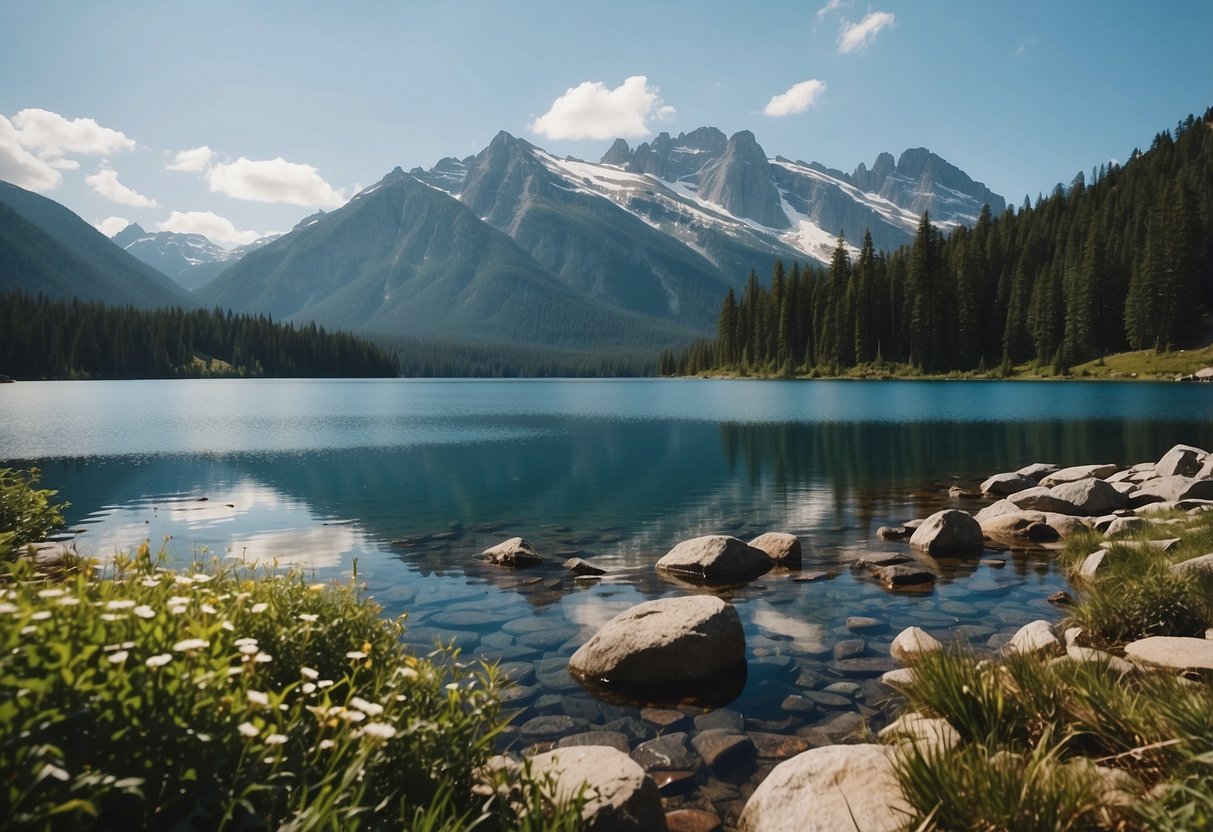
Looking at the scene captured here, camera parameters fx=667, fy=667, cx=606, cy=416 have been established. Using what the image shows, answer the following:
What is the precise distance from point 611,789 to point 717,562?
1148cm

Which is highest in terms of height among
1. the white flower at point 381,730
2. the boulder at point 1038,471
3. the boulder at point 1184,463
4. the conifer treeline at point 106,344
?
the conifer treeline at point 106,344

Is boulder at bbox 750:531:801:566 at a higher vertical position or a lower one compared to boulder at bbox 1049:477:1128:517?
lower

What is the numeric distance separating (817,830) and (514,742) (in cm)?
434

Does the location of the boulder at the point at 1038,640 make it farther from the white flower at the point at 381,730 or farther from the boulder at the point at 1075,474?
the boulder at the point at 1075,474

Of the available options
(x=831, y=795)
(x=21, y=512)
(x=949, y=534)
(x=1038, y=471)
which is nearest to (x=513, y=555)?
(x=21, y=512)

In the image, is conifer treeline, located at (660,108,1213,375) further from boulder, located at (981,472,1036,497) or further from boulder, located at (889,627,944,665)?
boulder, located at (889,627,944,665)

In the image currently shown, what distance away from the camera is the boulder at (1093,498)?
22.2m

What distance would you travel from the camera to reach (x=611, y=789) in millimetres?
6016

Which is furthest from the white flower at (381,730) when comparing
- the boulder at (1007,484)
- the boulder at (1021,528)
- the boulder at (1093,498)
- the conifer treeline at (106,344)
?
the conifer treeline at (106,344)

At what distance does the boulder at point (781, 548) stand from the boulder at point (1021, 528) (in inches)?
269

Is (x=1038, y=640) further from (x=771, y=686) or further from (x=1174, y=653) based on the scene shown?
(x=771, y=686)

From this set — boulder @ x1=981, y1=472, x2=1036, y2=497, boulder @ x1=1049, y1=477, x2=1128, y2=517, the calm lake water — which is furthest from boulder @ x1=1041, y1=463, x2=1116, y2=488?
the calm lake water

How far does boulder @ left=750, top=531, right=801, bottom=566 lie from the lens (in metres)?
18.3

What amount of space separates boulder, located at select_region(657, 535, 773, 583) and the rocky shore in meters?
0.04
